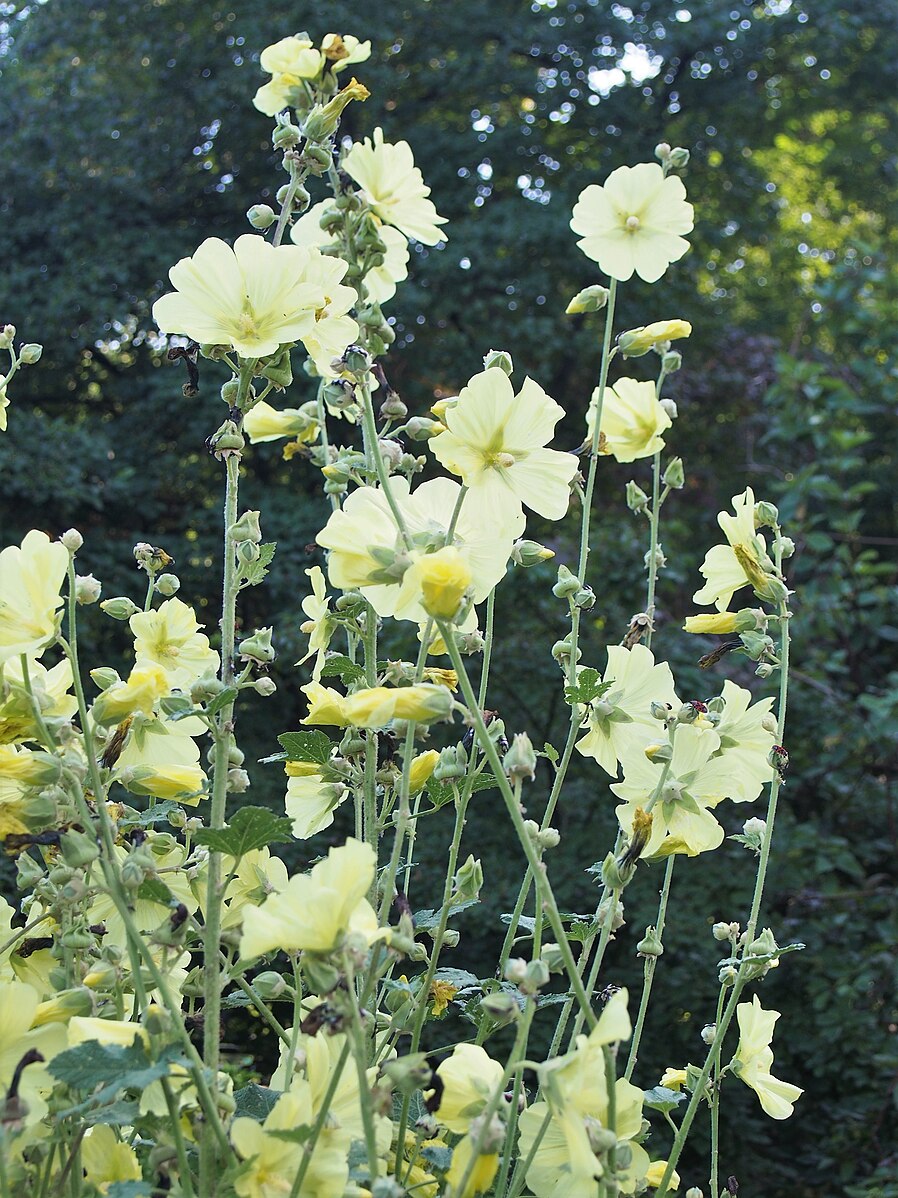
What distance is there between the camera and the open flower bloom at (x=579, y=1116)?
538 mm

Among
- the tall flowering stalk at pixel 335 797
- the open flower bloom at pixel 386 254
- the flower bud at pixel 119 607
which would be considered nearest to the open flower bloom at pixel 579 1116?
the tall flowering stalk at pixel 335 797

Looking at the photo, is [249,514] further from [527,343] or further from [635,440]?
[527,343]

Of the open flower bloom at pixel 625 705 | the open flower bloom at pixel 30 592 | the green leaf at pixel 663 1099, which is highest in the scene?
the open flower bloom at pixel 30 592


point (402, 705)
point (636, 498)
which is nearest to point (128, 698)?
point (402, 705)

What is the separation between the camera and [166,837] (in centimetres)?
75

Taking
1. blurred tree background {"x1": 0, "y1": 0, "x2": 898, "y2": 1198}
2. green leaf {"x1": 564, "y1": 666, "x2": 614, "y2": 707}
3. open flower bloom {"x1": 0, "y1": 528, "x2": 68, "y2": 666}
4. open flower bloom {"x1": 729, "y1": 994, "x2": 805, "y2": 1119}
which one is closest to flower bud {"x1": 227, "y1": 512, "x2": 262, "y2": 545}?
open flower bloom {"x1": 0, "y1": 528, "x2": 68, "y2": 666}

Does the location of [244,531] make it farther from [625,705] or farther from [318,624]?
[625,705]

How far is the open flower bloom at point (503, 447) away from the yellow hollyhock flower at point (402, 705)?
5.7 inches

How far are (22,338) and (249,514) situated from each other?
11.0 feet

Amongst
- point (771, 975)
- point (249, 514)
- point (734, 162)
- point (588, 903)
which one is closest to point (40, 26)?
point (734, 162)

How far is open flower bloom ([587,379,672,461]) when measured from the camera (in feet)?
3.10

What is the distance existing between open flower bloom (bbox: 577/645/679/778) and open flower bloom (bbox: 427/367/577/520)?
0.17 m

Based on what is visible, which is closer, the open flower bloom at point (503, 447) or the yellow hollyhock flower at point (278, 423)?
the open flower bloom at point (503, 447)

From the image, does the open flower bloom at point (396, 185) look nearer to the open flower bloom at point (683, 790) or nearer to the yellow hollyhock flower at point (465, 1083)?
the open flower bloom at point (683, 790)
